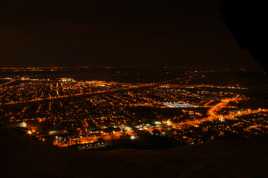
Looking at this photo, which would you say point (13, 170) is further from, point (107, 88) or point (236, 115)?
point (107, 88)

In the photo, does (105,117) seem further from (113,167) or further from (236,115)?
(113,167)

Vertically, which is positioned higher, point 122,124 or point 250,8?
point 250,8

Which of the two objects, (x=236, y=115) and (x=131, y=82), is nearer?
(x=236, y=115)

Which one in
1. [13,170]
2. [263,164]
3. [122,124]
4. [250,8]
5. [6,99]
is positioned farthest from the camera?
[6,99]

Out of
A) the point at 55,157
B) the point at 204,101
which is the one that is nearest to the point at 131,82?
the point at 204,101

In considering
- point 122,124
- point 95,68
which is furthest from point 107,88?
point 95,68

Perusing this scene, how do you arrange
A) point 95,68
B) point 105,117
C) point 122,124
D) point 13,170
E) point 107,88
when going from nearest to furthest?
point 13,170 → point 122,124 → point 105,117 → point 107,88 → point 95,68
